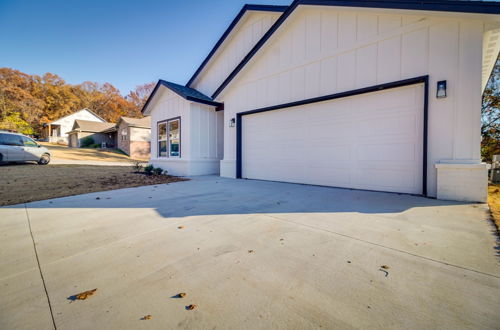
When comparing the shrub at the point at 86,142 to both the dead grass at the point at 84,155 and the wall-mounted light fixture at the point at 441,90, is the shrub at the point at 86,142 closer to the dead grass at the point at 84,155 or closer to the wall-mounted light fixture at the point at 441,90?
the dead grass at the point at 84,155

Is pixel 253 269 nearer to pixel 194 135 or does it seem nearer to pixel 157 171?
pixel 194 135

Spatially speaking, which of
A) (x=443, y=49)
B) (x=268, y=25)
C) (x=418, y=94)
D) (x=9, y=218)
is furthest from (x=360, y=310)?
(x=268, y=25)

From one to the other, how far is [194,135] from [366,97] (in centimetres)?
654

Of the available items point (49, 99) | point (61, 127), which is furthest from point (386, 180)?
point (49, 99)

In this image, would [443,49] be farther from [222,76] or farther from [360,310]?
[222,76]

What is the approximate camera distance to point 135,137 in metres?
22.4

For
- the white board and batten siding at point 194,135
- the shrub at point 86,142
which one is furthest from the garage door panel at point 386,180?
the shrub at point 86,142

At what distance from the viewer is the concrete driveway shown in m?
1.21

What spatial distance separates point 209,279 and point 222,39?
1071 centimetres

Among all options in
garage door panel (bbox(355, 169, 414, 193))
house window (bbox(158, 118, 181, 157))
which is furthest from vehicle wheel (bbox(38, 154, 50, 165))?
garage door panel (bbox(355, 169, 414, 193))

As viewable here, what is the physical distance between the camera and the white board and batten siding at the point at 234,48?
8.75 metres

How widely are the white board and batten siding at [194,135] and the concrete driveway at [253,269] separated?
229 inches

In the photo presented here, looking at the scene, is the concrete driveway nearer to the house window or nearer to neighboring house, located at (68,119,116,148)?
the house window

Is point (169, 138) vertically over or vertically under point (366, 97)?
under
